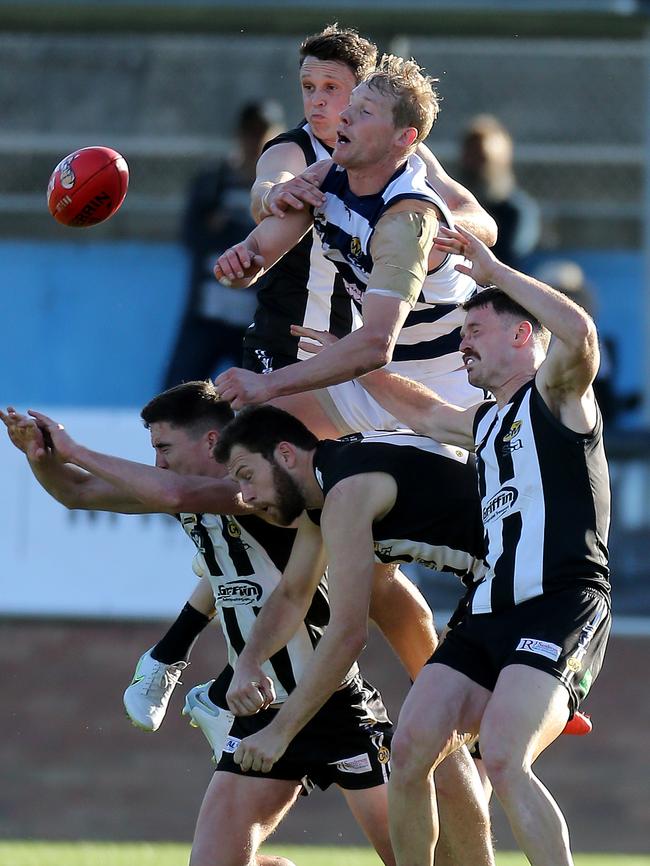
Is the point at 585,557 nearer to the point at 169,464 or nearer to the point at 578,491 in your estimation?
the point at 578,491

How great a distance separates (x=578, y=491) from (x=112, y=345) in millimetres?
7853

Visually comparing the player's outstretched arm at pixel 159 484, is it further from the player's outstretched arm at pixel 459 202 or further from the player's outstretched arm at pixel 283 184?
the player's outstretched arm at pixel 459 202

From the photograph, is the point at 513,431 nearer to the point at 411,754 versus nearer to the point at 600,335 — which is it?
the point at 411,754

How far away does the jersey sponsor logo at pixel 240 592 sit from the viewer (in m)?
6.19

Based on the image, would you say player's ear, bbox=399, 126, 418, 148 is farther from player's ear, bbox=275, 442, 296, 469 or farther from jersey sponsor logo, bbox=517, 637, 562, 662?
jersey sponsor logo, bbox=517, 637, 562, 662

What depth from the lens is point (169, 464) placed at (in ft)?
20.3

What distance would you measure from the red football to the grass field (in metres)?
4.28

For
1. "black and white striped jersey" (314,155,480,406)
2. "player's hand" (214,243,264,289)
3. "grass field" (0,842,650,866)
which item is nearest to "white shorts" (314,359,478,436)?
"black and white striped jersey" (314,155,480,406)

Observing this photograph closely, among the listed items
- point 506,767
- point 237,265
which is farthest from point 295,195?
point 506,767

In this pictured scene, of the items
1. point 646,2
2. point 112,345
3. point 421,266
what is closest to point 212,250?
point 112,345

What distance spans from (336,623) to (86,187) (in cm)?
186

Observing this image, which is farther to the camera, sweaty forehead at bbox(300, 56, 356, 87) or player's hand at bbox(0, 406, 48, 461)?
sweaty forehead at bbox(300, 56, 356, 87)

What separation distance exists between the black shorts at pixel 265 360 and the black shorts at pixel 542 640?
1413 millimetres

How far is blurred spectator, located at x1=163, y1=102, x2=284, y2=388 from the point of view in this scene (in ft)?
37.6
